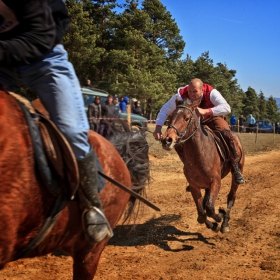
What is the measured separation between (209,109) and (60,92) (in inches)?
147

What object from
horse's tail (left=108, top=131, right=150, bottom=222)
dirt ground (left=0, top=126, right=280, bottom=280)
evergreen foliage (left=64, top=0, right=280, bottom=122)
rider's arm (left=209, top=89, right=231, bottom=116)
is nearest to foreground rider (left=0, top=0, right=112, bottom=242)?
horse's tail (left=108, top=131, right=150, bottom=222)

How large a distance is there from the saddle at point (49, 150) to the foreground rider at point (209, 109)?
3.43 meters

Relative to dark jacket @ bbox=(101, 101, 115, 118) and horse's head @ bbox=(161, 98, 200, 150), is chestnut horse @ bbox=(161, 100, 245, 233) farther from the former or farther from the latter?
dark jacket @ bbox=(101, 101, 115, 118)

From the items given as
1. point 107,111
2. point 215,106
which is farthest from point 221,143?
point 107,111

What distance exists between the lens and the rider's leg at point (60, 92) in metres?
2.26

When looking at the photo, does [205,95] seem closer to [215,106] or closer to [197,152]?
[215,106]

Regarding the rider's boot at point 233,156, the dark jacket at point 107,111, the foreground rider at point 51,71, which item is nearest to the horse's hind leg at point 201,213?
the rider's boot at point 233,156

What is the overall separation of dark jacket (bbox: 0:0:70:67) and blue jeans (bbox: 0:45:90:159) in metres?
0.09

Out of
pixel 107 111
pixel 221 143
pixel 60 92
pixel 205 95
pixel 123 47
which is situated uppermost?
pixel 123 47

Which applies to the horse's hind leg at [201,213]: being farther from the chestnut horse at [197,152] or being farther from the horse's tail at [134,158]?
the horse's tail at [134,158]

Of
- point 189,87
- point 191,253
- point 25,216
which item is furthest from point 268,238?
point 25,216

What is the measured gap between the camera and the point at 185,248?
5289mm

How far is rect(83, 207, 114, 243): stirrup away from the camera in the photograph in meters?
2.51

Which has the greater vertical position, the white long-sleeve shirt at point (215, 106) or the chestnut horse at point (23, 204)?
the white long-sleeve shirt at point (215, 106)
